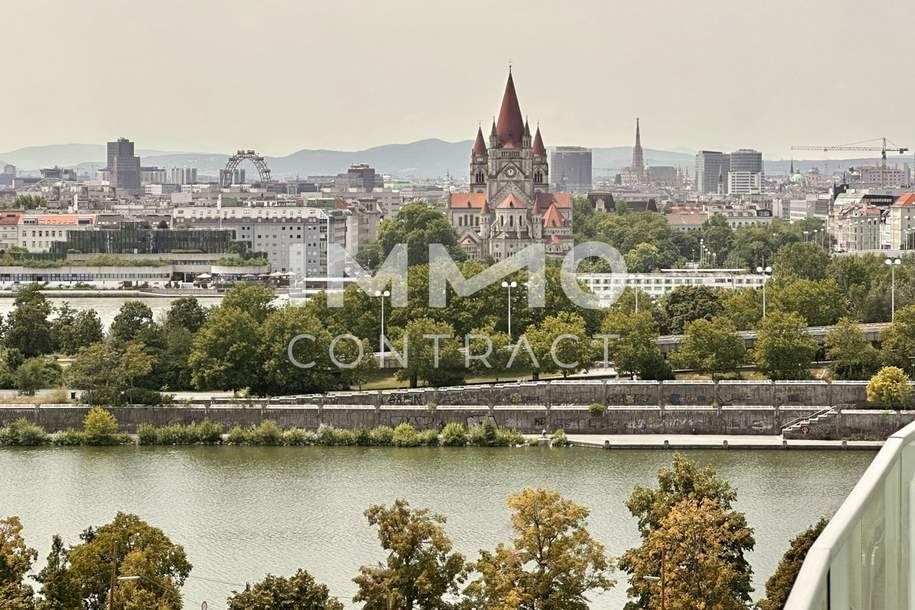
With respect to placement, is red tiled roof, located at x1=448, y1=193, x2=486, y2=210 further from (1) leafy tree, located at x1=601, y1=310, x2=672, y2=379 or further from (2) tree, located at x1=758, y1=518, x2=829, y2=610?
(2) tree, located at x1=758, y1=518, x2=829, y2=610

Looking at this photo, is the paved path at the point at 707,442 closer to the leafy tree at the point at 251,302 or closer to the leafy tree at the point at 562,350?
the leafy tree at the point at 562,350

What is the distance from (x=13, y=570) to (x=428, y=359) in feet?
44.0

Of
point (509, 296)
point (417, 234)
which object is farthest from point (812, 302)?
point (417, 234)

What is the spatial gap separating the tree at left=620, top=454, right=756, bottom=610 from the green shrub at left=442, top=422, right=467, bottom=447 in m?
7.08

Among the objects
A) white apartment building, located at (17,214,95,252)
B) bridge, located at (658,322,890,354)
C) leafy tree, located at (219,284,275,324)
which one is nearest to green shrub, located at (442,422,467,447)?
leafy tree, located at (219,284,275,324)

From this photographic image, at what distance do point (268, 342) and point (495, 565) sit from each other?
12971 millimetres

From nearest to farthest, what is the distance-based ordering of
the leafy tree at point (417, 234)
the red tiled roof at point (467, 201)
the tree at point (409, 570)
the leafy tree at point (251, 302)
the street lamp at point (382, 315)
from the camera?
the tree at point (409, 570), the street lamp at point (382, 315), the leafy tree at point (251, 302), the leafy tree at point (417, 234), the red tiled roof at point (467, 201)

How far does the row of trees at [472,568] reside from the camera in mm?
9555

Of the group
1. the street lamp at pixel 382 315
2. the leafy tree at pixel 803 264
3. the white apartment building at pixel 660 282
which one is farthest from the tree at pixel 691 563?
the leafy tree at pixel 803 264

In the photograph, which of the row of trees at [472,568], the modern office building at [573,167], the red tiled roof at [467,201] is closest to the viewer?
the row of trees at [472,568]

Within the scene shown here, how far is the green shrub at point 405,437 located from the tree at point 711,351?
559 centimetres

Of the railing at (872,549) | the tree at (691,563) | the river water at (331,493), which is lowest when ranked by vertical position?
the river water at (331,493)

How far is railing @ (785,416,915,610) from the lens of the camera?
151 centimetres

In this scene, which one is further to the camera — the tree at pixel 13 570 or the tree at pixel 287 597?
the tree at pixel 287 597
